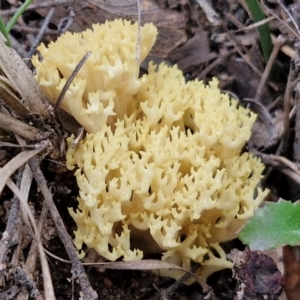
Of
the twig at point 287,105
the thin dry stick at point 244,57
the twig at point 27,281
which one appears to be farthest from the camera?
the thin dry stick at point 244,57

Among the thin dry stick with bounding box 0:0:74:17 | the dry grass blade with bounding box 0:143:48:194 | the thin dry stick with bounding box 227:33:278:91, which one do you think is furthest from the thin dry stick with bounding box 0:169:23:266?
the thin dry stick with bounding box 227:33:278:91

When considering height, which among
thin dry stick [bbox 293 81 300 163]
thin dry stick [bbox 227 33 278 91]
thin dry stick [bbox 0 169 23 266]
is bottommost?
thin dry stick [bbox 0 169 23 266]

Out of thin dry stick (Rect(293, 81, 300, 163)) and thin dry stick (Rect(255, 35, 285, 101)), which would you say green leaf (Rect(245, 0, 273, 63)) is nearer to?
thin dry stick (Rect(255, 35, 285, 101))

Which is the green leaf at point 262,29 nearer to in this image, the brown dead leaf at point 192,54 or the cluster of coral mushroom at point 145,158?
the brown dead leaf at point 192,54

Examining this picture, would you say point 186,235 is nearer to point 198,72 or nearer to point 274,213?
point 274,213

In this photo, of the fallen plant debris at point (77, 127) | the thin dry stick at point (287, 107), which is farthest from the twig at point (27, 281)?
the thin dry stick at point (287, 107)

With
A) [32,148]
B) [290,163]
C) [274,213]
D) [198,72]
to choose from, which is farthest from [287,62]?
[32,148]
